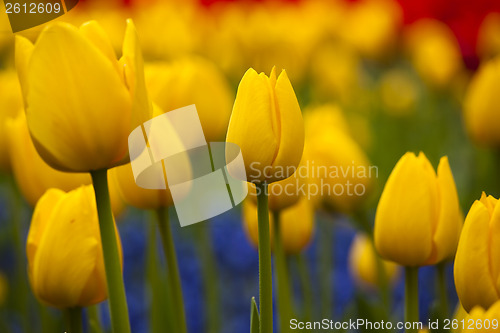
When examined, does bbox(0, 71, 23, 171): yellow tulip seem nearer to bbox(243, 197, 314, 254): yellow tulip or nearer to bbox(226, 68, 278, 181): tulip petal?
bbox(243, 197, 314, 254): yellow tulip

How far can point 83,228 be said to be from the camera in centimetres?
45

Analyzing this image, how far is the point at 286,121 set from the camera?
40 centimetres

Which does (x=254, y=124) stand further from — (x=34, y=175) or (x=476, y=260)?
(x=34, y=175)

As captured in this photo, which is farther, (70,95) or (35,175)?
(35,175)

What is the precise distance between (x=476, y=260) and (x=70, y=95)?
218 millimetres

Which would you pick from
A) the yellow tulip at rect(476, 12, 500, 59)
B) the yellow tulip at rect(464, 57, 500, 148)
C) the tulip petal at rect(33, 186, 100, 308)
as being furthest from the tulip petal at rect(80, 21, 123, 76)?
the yellow tulip at rect(476, 12, 500, 59)

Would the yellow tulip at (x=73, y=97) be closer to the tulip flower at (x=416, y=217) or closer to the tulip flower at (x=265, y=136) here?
the tulip flower at (x=265, y=136)

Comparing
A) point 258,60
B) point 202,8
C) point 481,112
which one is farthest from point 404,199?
point 202,8

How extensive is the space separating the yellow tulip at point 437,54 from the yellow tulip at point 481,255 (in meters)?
0.94

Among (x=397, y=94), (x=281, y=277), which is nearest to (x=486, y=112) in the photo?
(x=281, y=277)

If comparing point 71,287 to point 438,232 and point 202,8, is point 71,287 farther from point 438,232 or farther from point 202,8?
point 202,8

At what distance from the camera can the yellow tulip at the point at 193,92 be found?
667mm

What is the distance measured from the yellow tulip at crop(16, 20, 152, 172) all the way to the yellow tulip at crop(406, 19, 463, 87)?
0.99 m

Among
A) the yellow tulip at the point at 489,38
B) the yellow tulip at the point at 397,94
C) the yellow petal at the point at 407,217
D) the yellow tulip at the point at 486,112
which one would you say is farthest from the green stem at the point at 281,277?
the yellow tulip at the point at 397,94
